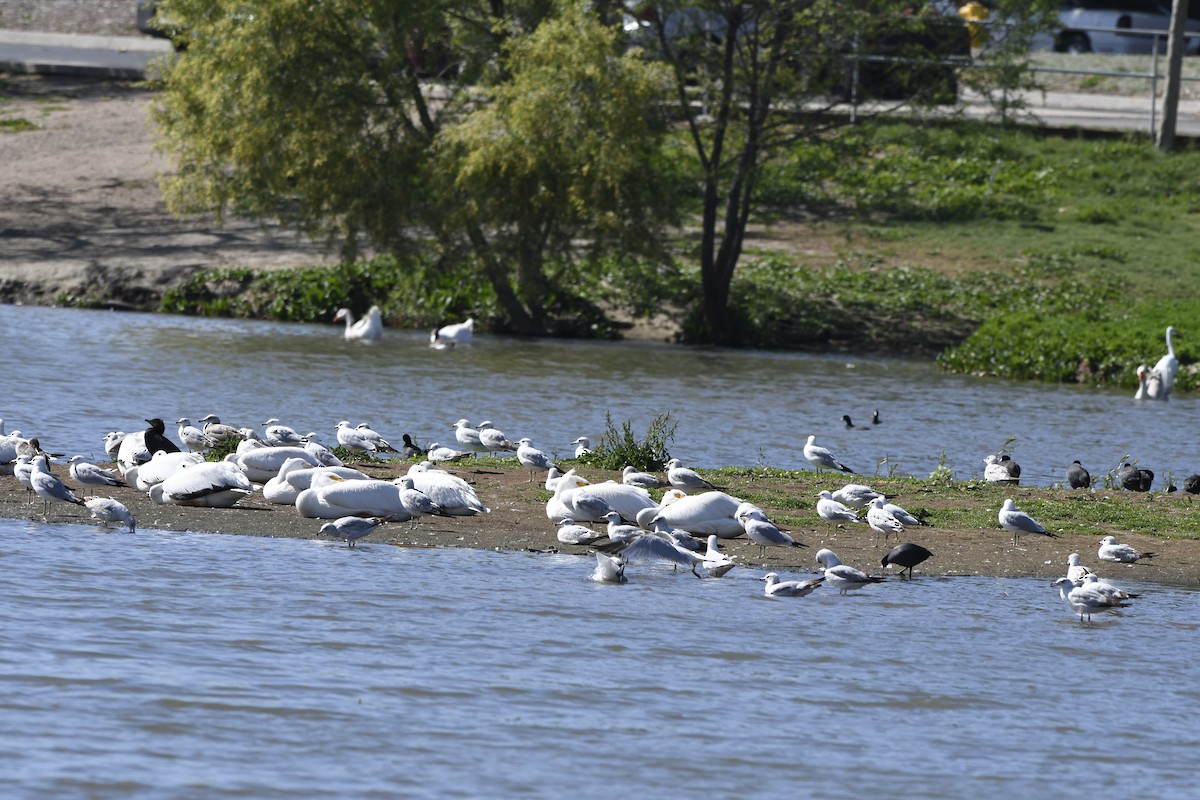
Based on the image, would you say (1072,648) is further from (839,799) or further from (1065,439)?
(1065,439)

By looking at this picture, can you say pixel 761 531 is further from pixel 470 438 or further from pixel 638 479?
pixel 470 438

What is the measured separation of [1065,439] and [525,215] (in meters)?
11.7

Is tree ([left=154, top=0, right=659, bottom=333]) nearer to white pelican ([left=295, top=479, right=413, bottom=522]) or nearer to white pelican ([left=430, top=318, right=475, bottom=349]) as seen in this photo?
white pelican ([left=430, top=318, right=475, bottom=349])

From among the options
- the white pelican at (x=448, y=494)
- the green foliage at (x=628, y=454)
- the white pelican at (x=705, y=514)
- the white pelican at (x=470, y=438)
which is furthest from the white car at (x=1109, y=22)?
the white pelican at (x=448, y=494)

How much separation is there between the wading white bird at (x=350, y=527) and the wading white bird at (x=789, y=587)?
9.37 feet

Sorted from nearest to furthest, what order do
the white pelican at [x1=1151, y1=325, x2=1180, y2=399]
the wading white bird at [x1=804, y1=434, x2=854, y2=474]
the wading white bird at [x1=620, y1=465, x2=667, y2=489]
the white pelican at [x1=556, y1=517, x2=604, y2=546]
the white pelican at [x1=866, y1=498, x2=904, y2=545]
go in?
the white pelican at [x1=556, y1=517, x2=604, y2=546], the white pelican at [x1=866, y1=498, x2=904, y2=545], the wading white bird at [x1=620, y1=465, x2=667, y2=489], the wading white bird at [x1=804, y1=434, x2=854, y2=474], the white pelican at [x1=1151, y1=325, x2=1180, y2=399]

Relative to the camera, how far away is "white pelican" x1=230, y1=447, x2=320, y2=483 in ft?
47.1

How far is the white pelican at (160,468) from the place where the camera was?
44.9 ft

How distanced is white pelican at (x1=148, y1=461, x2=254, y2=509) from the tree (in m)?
15.7

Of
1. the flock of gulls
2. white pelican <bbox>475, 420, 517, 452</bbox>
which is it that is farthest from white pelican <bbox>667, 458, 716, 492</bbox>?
white pelican <bbox>475, 420, 517, 452</bbox>

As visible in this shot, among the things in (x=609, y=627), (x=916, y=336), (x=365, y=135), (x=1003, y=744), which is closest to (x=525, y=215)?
(x=365, y=135)

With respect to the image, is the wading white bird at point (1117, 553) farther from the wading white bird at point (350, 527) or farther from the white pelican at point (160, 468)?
the white pelican at point (160, 468)

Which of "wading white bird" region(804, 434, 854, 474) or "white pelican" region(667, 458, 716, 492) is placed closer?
"white pelican" region(667, 458, 716, 492)

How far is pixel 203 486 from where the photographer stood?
43.7ft
